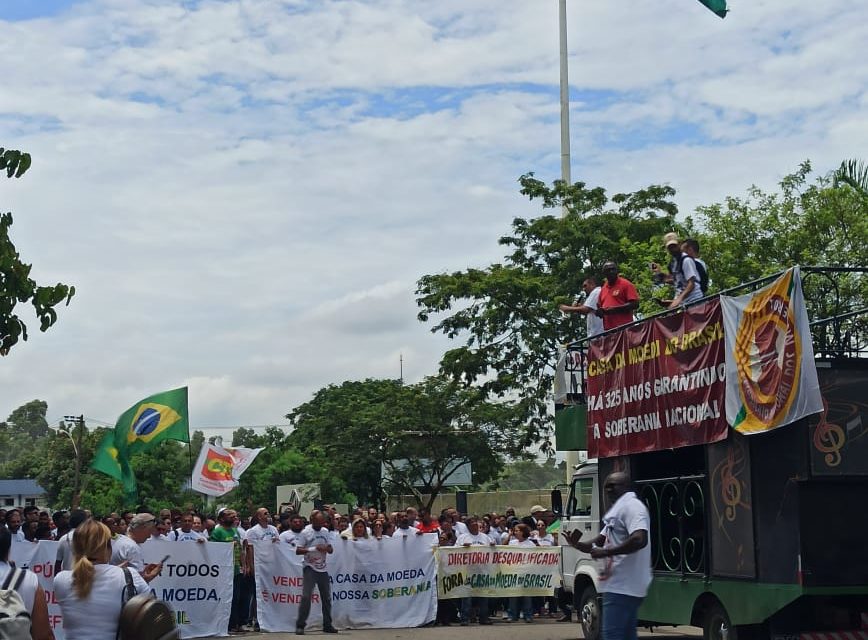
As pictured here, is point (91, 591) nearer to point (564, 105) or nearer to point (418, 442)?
point (564, 105)

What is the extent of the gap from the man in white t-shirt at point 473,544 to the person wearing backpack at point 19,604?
14337 millimetres

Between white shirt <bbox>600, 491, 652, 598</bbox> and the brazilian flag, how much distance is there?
37.4 feet

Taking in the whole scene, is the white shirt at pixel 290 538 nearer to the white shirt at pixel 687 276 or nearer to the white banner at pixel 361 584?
the white banner at pixel 361 584

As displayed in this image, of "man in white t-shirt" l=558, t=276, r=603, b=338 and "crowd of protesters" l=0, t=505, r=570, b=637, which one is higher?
"man in white t-shirt" l=558, t=276, r=603, b=338

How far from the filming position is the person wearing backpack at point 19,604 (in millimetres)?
5984

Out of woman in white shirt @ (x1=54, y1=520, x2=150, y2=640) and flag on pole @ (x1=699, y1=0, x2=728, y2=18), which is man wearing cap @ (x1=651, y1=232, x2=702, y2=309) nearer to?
flag on pole @ (x1=699, y1=0, x2=728, y2=18)

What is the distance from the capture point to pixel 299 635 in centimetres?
1811

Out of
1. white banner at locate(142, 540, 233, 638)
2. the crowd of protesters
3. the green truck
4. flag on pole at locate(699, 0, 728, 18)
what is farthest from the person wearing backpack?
flag on pole at locate(699, 0, 728, 18)

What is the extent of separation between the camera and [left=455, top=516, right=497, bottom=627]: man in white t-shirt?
20203mm

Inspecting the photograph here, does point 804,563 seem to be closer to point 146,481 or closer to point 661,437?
point 661,437

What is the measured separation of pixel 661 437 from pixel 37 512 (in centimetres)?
835

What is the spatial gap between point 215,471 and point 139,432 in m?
12.3

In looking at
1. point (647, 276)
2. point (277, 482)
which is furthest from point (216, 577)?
point (277, 482)

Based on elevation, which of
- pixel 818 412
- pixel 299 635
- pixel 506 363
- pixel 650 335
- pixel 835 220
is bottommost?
pixel 299 635
